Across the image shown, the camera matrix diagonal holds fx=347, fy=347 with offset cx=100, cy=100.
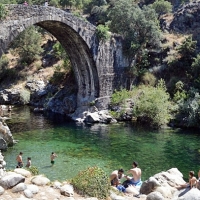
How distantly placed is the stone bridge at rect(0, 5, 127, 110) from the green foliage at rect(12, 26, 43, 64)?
1669cm

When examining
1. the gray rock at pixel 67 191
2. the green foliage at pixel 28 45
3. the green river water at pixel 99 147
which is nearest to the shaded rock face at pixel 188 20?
the green river water at pixel 99 147

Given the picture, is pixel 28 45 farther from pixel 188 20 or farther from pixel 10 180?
pixel 10 180

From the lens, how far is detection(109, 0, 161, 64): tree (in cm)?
4031

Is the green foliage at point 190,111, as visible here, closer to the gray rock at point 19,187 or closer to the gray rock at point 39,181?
the gray rock at point 39,181

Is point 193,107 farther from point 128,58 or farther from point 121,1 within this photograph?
point 121,1

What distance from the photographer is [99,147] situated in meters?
27.5

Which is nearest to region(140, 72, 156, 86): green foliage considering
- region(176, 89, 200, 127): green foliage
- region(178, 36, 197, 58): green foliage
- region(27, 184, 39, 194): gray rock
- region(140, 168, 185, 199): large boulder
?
region(178, 36, 197, 58): green foliage

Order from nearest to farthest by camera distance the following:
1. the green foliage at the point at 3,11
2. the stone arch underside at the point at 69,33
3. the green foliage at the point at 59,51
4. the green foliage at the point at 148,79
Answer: the green foliage at the point at 3,11, the stone arch underside at the point at 69,33, the green foliage at the point at 148,79, the green foliage at the point at 59,51

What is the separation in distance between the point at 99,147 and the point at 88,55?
1505 cm

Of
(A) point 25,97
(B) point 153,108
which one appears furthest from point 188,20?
(A) point 25,97

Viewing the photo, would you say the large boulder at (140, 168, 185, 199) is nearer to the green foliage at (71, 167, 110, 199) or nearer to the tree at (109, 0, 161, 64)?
the green foliage at (71, 167, 110, 199)

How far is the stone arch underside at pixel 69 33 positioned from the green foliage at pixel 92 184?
59.8 feet

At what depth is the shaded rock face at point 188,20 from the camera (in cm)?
4628

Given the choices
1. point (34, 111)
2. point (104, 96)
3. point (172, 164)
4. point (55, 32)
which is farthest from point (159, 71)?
point (172, 164)
